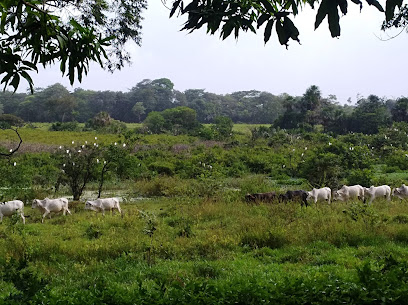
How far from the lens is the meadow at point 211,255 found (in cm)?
366

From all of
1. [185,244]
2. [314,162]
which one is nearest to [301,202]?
[185,244]

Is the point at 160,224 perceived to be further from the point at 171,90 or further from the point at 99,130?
the point at 171,90

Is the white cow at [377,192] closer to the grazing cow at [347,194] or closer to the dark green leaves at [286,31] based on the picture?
the grazing cow at [347,194]

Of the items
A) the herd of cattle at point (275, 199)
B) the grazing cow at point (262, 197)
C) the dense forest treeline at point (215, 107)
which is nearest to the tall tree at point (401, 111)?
the dense forest treeline at point (215, 107)

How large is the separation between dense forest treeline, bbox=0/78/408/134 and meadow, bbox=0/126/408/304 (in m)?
28.4

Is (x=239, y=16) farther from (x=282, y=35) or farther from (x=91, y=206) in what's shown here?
(x=91, y=206)

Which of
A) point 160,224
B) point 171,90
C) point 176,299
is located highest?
point 171,90

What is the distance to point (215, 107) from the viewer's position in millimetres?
74312

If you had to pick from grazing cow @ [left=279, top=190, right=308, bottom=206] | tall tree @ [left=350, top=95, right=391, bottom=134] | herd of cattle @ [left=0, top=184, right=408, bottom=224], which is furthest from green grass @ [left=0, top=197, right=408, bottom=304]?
tall tree @ [left=350, top=95, right=391, bottom=134]

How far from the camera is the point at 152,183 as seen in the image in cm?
1476

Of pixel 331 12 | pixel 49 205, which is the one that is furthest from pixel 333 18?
pixel 49 205

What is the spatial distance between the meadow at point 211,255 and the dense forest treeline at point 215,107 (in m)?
28.4

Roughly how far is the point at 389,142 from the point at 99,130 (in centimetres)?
2296

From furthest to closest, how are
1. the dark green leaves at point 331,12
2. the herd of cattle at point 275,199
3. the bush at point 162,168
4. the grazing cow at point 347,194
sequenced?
the bush at point 162,168, the grazing cow at point 347,194, the herd of cattle at point 275,199, the dark green leaves at point 331,12
